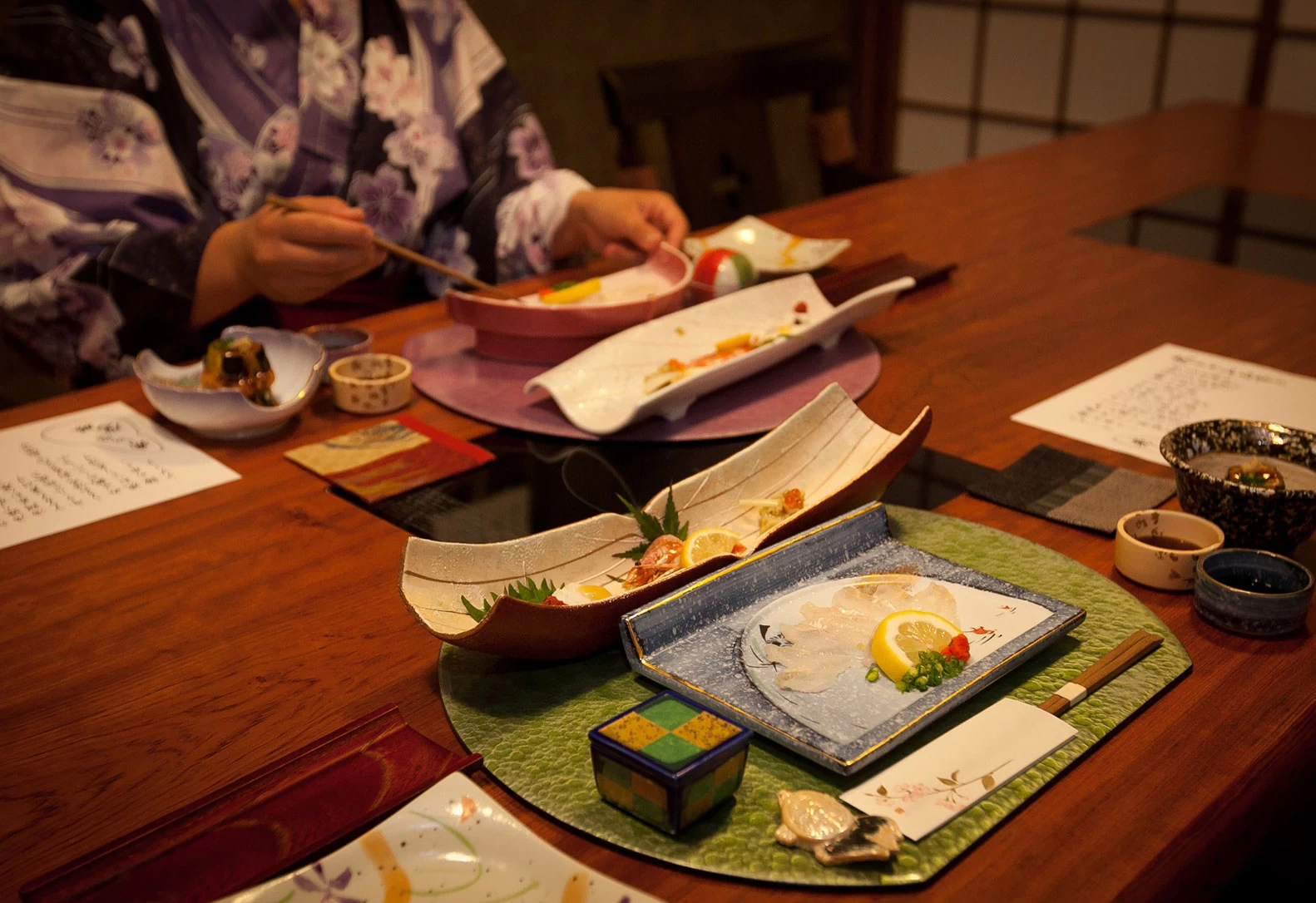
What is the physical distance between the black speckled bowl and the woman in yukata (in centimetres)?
96

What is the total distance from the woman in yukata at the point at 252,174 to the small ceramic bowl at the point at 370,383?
15cm

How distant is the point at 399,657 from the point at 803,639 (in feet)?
1.11

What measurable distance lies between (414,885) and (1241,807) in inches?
22.0

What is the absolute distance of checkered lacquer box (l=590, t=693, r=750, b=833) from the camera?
0.74 m

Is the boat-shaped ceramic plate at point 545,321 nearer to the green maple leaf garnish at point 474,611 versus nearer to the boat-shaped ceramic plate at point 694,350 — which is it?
the boat-shaped ceramic plate at point 694,350

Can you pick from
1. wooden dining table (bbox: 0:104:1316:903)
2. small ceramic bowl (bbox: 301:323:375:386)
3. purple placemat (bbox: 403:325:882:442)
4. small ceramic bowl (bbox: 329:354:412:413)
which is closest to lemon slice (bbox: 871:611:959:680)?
wooden dining table (bbox: 0:104:1316:903)

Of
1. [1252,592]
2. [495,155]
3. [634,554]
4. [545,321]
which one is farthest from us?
[495,155]

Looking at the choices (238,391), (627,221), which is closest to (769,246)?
(627,221)

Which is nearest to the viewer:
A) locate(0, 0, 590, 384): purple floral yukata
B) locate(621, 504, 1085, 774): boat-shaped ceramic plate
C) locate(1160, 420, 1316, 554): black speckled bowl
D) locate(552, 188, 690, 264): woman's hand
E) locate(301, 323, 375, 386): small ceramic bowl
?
locate(621, 504, 1085, 774): boat-shaped ceramic plate

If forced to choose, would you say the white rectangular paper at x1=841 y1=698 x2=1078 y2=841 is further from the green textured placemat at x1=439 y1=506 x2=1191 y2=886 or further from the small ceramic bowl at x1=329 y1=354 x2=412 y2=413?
the small ceramic bowl at x1=329 y1=354 x2=412 y2=413

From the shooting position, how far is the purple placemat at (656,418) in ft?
4.66

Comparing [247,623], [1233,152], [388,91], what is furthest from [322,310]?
[1233,152]

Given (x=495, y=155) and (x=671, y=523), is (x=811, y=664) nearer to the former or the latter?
(x=671, y=523)

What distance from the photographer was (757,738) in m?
0.84
